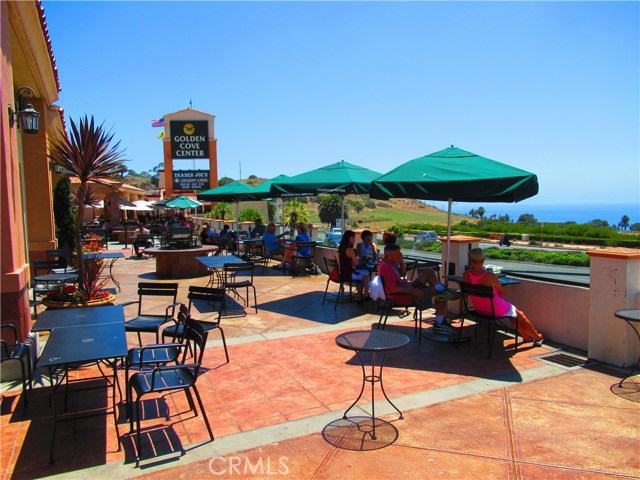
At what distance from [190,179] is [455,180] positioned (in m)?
32.4

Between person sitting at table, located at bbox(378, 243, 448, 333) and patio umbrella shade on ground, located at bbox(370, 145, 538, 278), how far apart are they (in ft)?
2.97

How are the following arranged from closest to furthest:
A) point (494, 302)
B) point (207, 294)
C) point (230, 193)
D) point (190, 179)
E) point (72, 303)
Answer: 1. point (494, 302)
2. point (207, 294)
3. point (72, 303)
4. point (230, 193)
5. point (190, 179)

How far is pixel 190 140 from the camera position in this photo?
116 feet

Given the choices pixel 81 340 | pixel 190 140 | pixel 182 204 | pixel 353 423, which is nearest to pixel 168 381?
pixel 81 340

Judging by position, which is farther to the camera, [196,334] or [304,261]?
[304,261]

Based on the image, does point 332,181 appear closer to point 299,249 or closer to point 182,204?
point 299,249

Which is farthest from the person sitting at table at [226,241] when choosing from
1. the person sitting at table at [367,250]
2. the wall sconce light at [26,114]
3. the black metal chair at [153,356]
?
the black metal chair at [153,356]

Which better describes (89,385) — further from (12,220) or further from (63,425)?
(12,220)

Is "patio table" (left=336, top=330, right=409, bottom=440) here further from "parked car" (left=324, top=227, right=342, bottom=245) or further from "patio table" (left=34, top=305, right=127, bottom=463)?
"parked car" (left=324, top=227, right=342, bottom=245)

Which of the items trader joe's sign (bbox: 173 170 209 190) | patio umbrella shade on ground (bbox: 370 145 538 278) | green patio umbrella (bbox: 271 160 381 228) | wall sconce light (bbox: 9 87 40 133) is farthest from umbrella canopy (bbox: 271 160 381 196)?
trader joe's sign (bbox: 173 170 209 190)

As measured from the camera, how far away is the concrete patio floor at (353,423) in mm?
3232

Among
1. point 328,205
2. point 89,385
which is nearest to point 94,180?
point 89,385

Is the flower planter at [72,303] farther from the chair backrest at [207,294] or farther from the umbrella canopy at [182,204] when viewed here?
the umbrella canopy at [182,204]

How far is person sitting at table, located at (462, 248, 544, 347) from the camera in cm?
557
